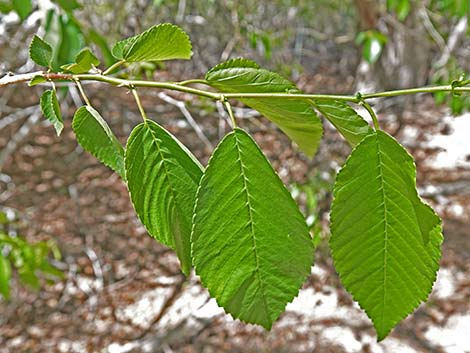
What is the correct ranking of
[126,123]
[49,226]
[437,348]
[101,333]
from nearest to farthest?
[437,348]
[101,333]
[49,226]
[126,123]

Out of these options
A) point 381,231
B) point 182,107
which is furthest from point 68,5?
point 381,231

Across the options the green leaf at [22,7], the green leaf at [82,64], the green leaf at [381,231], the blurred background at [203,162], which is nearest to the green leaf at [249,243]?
the green leaf at [381,231]

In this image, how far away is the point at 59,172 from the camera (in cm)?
310

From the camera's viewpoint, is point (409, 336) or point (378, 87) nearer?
point (409, 336)

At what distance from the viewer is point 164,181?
1.40ft

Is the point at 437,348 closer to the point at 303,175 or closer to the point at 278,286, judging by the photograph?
the point at 303,175

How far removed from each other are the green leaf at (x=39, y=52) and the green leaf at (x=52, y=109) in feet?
0.08

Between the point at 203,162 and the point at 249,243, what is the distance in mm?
2681

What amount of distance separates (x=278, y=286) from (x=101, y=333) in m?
2.18

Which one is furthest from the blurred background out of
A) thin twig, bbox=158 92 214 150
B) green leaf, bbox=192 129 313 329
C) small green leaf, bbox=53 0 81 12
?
green leaf, bbox=192 129 313 329

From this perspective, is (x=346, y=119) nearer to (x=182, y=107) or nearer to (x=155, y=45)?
(x=155, y=45)

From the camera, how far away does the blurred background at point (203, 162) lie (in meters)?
2.35

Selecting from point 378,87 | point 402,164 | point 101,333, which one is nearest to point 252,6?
point 378,87

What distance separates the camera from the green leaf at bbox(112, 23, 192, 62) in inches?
18.1
